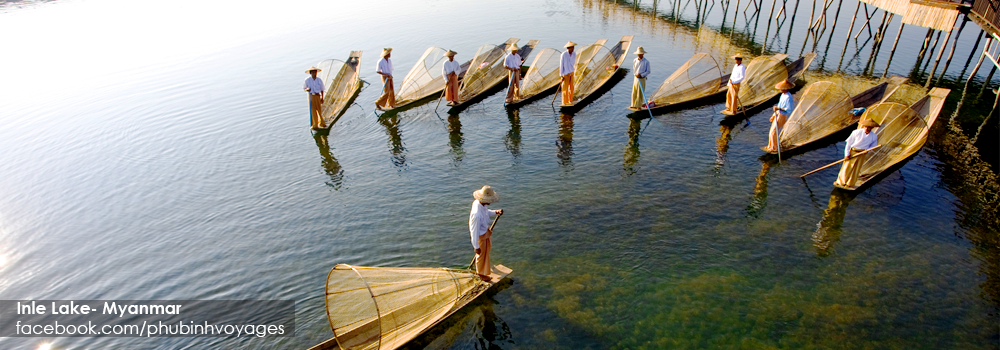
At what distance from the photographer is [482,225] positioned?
8.47 m

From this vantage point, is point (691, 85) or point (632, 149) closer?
point (632, 149)

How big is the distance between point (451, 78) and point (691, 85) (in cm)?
797

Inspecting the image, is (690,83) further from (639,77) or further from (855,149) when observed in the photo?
(855,149)

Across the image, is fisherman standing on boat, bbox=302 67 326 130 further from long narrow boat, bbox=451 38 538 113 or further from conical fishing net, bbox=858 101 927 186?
conical fishing net, bbox=858 101 927 186

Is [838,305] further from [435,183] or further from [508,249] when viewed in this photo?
[435,183]

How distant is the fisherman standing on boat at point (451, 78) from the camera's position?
→ 668 inches

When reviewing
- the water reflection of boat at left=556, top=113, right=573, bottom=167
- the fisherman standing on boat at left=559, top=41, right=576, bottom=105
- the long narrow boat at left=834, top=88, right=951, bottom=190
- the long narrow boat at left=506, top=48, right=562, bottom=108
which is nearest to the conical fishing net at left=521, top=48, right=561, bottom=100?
the long narrow boat at left=506, top=48, right=562, bottom=108

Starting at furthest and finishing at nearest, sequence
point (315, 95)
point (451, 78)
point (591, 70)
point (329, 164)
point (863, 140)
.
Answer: point (591, 70), point (451, 78), point (315, 95), point (329, 164), point (863, 140)

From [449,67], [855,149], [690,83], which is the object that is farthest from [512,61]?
[855,149]

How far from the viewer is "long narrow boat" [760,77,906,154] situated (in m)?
14.0

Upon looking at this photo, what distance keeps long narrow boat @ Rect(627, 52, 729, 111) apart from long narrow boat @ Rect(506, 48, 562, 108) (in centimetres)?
361

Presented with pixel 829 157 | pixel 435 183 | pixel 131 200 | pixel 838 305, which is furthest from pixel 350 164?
pixel 829 157

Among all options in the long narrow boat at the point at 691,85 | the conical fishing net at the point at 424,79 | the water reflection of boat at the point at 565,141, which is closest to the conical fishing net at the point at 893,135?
the long narrow boat at the point at 691,85

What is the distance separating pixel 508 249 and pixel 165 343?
5874 mm
